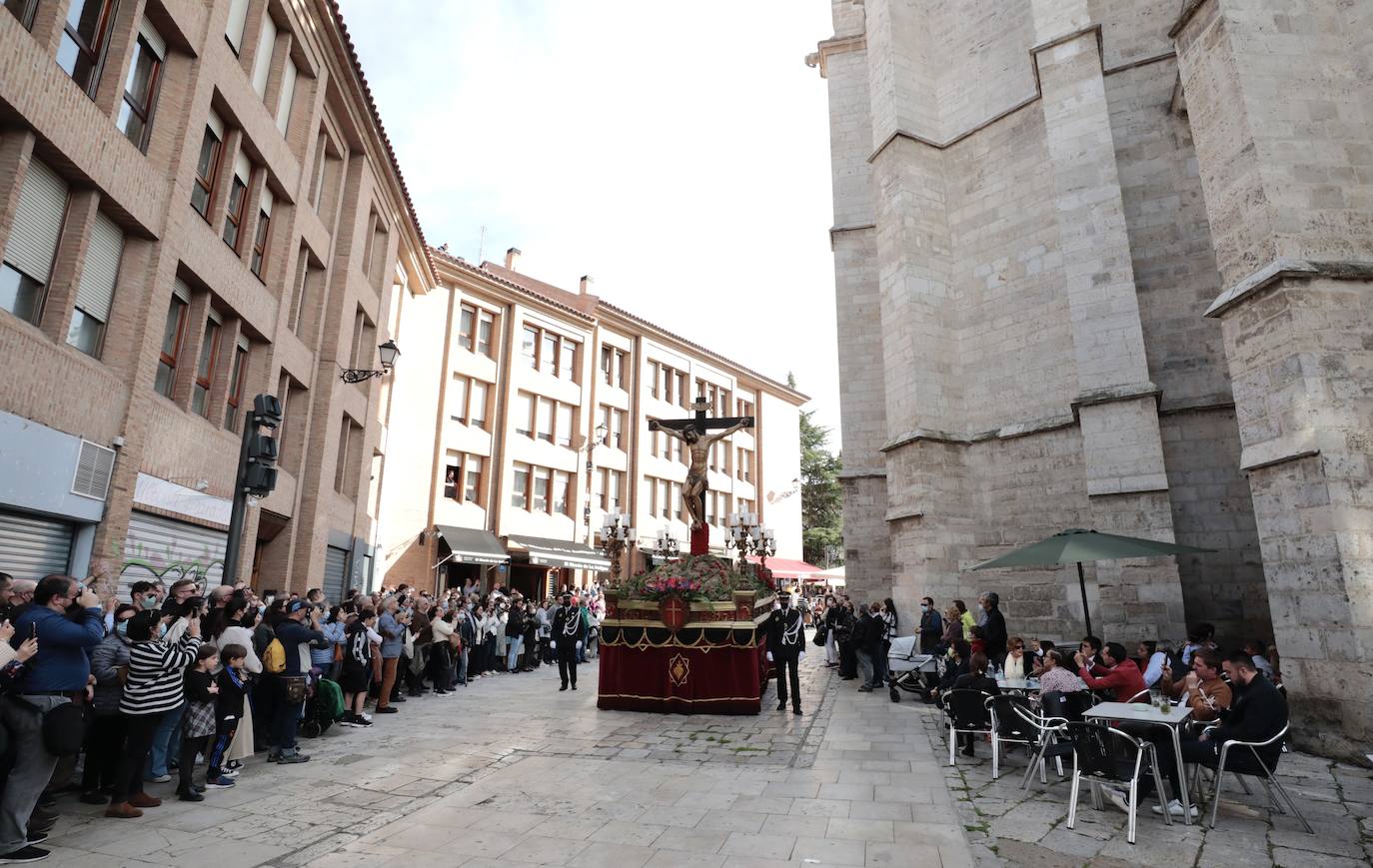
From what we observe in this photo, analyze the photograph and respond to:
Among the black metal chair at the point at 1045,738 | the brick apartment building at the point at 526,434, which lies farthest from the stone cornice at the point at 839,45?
the black metal chair at the point at 1045,738

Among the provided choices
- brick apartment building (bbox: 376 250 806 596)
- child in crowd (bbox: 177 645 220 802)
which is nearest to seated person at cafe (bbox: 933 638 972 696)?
child in crowd (bbox: 177 645 220 802)

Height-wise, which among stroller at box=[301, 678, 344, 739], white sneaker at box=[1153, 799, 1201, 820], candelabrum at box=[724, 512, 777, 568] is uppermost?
candelabrum at box=[724, 512, 777, 568]

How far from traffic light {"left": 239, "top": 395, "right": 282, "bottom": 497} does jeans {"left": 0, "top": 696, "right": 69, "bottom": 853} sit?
3.54 metres

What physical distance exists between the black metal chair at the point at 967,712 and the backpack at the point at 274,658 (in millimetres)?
6866

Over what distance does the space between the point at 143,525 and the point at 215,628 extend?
4797mm

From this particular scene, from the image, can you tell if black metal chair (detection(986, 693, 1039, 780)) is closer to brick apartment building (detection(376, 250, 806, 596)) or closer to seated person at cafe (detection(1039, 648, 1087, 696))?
seated person at cafe (detection(1039, 648, 1087, 696))

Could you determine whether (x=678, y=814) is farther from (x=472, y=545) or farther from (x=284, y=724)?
(x=472, y=545)

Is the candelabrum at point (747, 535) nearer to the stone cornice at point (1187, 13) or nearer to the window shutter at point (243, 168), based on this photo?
the stone cornice at point (1187, 13)

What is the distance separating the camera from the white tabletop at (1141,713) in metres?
5.48

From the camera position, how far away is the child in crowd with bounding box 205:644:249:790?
6426 millimetres

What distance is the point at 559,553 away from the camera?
2811 centimetres

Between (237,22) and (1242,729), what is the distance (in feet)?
57.1

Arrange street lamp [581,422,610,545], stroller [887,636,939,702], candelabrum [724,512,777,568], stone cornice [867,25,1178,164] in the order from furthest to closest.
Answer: street lamp [581,422,610,545]
stone cornice [867,25,1178,164]
candelabrum [724,512,777,568]
stroller [887,636,939,702]

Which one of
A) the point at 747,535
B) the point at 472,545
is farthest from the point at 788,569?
the point at 747,535
